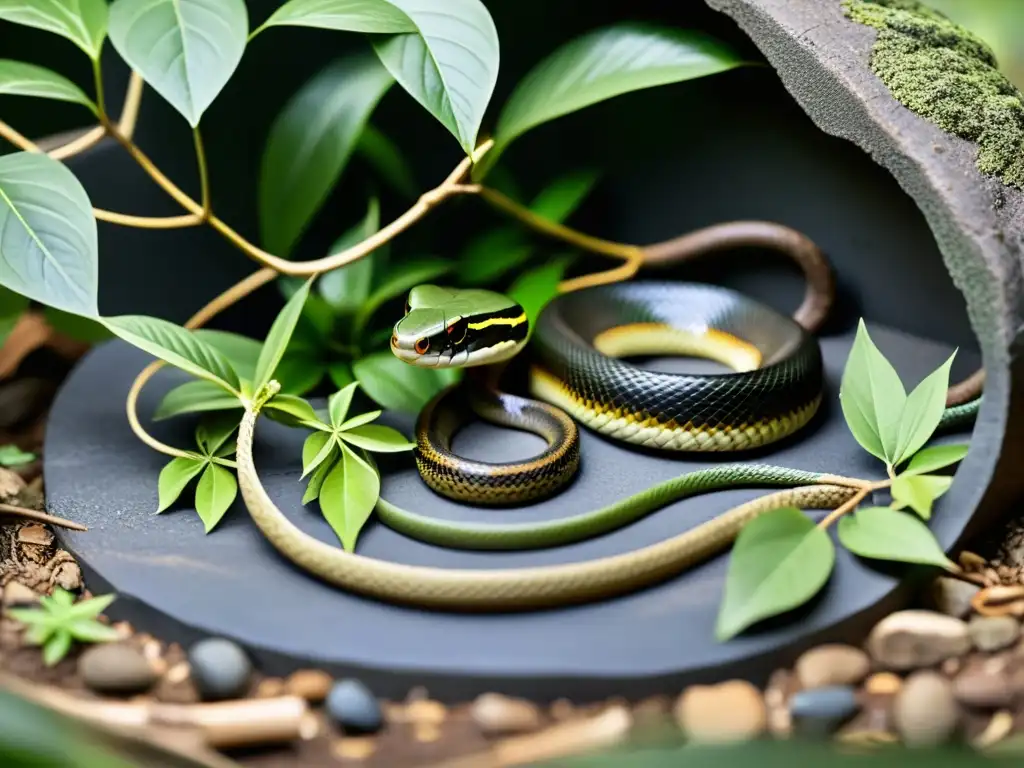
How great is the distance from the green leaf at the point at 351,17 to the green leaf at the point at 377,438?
107 cm

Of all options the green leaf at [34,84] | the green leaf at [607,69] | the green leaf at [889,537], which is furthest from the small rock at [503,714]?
the green leaf at [34,84]

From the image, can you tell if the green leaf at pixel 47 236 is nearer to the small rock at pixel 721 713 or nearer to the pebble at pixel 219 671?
the pebble at pixel 219 671

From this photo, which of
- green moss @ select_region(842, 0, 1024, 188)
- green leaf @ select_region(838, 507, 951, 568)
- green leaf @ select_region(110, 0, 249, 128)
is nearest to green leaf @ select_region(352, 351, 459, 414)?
green leaf @ select_region(110, 0, 249, 128)

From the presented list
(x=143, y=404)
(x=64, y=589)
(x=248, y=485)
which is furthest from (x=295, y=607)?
(x=143, y=404)

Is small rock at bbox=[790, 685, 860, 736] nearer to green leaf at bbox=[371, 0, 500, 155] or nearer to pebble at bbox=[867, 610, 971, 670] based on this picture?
pebble at bbox=[867, 610, 971, 670]

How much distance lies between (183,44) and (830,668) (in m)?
2.07

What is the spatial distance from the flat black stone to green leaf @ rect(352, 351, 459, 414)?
0.25 ft

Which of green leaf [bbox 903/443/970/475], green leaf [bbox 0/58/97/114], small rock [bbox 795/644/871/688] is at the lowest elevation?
small rock [bbox 795/644/871/688]

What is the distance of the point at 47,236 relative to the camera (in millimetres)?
2230

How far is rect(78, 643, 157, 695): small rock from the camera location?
1929 mm

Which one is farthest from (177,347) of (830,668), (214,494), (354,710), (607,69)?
(830,668)

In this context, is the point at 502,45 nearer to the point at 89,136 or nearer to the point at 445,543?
the point at 89,136

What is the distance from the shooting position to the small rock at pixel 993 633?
203cm

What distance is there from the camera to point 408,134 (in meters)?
3.58
